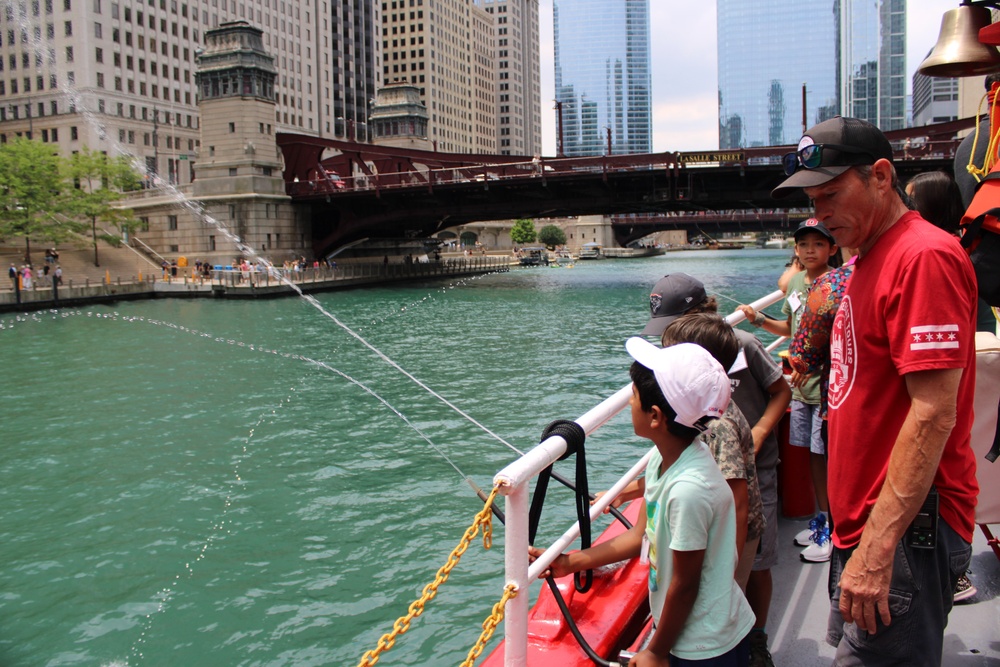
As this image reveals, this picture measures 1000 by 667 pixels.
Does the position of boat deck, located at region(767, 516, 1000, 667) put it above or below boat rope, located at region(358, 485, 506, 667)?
below

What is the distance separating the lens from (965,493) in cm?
251

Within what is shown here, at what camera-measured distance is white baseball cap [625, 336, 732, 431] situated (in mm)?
2553

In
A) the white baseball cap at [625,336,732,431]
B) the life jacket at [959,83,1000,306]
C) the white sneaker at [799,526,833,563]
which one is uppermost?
the life jacket at [959,83,1000,306]

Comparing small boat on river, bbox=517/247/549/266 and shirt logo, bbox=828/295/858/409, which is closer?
shirt logo, bbox=828/295/858/409

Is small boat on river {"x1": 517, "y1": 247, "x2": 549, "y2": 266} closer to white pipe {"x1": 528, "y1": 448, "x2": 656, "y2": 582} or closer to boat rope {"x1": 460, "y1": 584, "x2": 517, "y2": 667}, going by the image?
white pipe {"x1": 528, "y1": 448, "x2": 656, "y2": 582}

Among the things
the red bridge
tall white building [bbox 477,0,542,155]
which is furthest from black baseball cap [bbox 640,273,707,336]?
tall white building [bbox 477,0,542,155]

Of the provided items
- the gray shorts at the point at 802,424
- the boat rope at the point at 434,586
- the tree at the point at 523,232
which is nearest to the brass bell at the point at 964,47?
the gray shorts at the point at 802,424

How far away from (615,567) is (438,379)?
16753mm

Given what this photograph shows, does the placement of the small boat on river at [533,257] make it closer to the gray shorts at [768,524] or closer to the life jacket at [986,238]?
the gray shorts at [768,524]

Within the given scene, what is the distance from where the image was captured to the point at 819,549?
4.73 meters

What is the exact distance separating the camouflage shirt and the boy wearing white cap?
419 mm

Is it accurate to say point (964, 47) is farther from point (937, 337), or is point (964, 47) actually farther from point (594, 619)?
point (594, 619)

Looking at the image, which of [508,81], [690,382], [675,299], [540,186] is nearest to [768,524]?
[675,299]

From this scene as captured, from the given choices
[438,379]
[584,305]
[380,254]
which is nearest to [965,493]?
[438,379]
